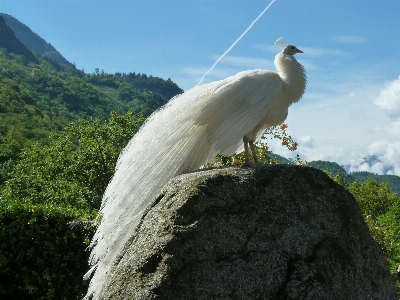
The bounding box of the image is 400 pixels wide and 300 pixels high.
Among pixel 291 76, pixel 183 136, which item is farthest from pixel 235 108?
pixel 291 76

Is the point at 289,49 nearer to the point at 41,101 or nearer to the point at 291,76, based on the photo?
the point at 291,76

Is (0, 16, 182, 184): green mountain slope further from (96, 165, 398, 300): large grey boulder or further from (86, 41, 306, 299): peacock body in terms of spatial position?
Answer: (96, 165, 398, 300): large grey boulder

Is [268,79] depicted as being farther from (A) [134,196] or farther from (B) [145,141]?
(A) [134,196]

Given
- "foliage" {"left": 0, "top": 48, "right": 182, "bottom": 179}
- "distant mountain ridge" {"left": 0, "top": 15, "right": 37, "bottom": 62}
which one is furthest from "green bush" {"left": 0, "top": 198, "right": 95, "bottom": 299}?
"distant mountain ridge" {"left": 0, "top": 15, "right": 37, "bottom": 62}

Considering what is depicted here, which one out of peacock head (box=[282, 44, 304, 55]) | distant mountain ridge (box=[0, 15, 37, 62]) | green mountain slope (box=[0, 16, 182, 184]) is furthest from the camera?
distant mountain ridge (box=[0, 15, 37, 62])

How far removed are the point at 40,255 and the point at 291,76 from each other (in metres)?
5.16

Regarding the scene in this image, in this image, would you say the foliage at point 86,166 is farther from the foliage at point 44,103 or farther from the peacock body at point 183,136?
the peacock body at point 183,136

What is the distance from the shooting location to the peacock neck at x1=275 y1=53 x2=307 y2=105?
626 cm

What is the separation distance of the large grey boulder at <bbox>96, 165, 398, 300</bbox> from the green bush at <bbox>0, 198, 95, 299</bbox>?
4.15m

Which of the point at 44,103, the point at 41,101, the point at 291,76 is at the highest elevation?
the point at 44,103

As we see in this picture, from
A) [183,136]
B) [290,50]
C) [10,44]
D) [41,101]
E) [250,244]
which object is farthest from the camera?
[10,44]

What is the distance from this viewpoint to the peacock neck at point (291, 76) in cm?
626

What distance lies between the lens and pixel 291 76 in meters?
6.34

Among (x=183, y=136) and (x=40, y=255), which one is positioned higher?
(x=183, y=136)
